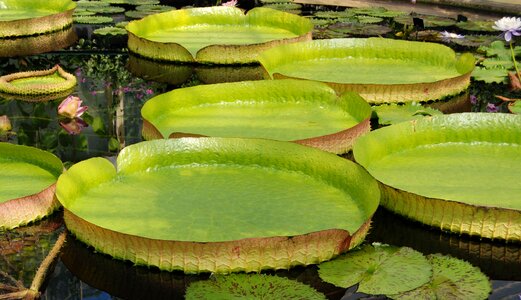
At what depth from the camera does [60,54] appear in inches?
216

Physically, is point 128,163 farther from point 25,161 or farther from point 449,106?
point 449,106

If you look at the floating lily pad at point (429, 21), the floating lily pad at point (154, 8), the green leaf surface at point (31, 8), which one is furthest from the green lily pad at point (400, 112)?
the green leaf surface at point (31, 8)

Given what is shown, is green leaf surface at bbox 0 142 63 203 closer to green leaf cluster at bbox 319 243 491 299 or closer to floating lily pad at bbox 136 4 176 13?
green leaf cluster at bbox 319 243 491 299

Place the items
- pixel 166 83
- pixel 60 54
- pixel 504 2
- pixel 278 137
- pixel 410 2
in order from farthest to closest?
pixel 410 2 → pixel 504 2 → pixel 60 54 → pixel 166 83 → pixel 278 137

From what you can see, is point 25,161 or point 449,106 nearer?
point 25,161

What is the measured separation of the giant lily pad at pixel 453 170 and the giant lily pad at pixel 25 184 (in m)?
1.07

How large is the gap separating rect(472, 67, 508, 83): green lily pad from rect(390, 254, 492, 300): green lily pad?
7.49 ft

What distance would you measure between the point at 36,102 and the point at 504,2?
13.1 ft

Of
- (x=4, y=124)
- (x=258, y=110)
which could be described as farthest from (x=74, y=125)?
(x=258, y=110)

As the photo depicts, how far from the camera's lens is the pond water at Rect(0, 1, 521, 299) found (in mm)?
2512

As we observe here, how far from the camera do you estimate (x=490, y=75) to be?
472 centimetres

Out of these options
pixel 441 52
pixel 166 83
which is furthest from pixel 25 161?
pixel 441 52

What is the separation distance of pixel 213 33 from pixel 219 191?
3023 millimetres

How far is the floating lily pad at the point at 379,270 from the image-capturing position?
2.39 m
